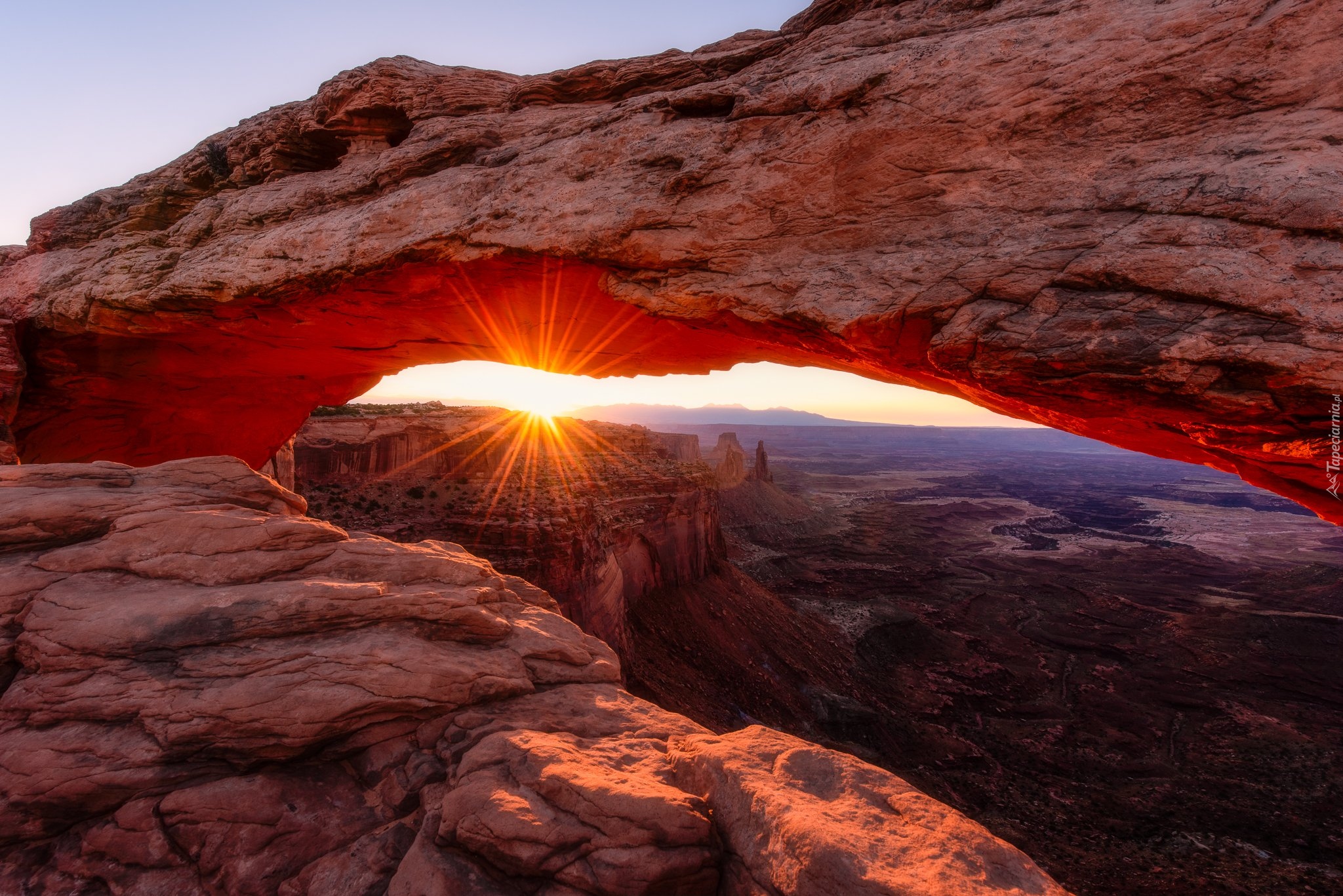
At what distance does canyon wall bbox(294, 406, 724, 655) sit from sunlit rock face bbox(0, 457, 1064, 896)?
441 inches

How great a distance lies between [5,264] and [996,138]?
18.8 m

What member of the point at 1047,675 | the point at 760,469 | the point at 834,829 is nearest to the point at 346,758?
the point at 834,829

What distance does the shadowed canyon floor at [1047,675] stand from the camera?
13977 millimetres

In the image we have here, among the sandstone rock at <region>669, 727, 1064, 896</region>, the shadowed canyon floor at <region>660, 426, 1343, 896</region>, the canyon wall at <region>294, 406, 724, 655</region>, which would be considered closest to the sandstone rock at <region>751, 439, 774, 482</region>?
the shadowed canyon floor at <region>660, 426, 1343, 896</region>

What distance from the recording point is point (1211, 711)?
20406mm

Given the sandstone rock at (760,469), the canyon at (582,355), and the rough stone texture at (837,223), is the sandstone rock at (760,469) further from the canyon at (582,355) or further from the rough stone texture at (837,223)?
the rough stone texture at (837,223)

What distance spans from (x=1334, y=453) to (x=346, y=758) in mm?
8712

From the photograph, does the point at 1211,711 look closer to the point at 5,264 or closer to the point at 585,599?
the point at 585,599

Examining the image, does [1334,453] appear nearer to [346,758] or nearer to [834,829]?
[834,829]

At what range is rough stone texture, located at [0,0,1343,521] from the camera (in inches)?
172

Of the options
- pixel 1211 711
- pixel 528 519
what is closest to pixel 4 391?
pixel 528 519

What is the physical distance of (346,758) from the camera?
398 centimetres

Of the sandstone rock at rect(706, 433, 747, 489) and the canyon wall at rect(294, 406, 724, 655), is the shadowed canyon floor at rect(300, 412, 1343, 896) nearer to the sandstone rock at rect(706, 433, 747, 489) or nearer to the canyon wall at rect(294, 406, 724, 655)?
the canyon wall at rect(294, 406, 724, 655)

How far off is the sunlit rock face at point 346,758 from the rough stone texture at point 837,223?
170 inches
